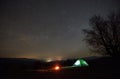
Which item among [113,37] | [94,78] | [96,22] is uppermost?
[96,22]

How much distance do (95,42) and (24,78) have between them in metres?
22.4

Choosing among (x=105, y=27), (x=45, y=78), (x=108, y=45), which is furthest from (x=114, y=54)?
(x=45, y=78)

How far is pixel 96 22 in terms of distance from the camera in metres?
42.1

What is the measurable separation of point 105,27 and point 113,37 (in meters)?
1.97

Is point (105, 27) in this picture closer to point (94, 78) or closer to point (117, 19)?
point (117, 19)

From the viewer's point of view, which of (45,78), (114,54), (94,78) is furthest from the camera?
(114,54)

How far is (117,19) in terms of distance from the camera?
138 ft

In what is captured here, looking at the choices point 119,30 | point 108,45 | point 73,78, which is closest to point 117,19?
point 119,30

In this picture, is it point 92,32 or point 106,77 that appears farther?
point 92,32

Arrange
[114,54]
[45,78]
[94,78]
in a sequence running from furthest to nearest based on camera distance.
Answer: [114,54], [45,78], [94,78]

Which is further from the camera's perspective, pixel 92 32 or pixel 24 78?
pixel 92 32

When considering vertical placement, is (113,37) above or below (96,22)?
below

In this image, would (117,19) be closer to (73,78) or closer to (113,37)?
(113,37)

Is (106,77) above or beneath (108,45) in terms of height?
beneath
